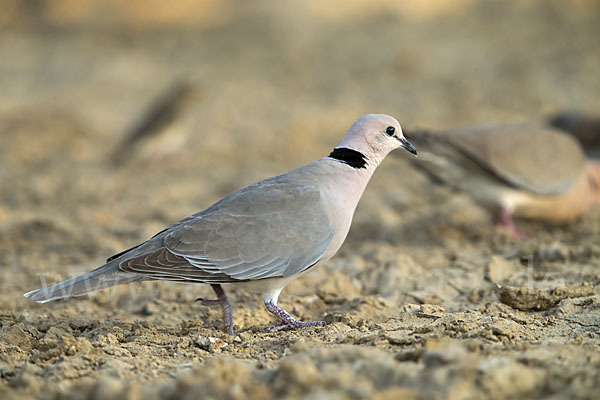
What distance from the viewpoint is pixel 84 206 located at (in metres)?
6.80

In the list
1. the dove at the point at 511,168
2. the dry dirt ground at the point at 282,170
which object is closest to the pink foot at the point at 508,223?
the dove at the point at 511,168

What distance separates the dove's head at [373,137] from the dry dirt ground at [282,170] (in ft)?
2.82

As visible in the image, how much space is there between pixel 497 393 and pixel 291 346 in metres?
0.98

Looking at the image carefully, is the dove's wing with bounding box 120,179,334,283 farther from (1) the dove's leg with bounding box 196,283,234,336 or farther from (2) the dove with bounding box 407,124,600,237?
(2) the dove with bounding box 407,124,600,237

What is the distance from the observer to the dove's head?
3.74 meters

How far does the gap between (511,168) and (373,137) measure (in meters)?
2.09

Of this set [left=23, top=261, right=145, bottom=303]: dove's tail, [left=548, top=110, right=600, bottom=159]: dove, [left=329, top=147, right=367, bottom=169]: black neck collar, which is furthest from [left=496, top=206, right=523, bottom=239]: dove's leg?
[left=23, top=261, right=145, bottom=303]: dove's tail

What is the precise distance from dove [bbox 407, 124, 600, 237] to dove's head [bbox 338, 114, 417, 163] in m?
1.51

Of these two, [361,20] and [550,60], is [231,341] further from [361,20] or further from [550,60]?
[361,20]

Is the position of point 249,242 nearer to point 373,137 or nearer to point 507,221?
point 373,137

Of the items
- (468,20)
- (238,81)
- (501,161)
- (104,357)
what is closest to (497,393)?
(104,357)

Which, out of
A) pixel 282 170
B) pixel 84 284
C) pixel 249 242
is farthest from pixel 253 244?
pixel 282 170

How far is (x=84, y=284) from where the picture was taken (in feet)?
11.1

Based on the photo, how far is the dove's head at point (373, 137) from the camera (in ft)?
12.3
